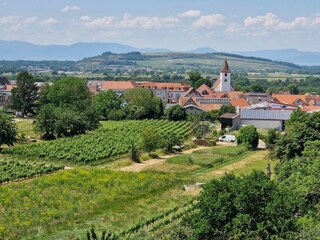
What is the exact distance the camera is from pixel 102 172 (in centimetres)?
3247

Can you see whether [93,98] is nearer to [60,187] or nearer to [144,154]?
[144,154]

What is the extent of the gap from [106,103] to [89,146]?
1068 inches

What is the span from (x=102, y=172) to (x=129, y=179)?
7.50ft

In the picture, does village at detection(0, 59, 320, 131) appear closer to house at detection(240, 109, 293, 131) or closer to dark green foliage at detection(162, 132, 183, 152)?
house at detection(240, 109, 293, 131)

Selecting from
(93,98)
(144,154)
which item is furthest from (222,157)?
(93,98)

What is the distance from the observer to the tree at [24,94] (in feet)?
228

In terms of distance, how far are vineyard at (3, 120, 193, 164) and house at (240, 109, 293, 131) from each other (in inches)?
290

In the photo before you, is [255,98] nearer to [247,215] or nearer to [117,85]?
[117,85]

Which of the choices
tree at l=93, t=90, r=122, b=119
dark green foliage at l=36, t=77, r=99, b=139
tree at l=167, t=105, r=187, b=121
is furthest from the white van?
tree at l=93, t=90, r=122, b=119

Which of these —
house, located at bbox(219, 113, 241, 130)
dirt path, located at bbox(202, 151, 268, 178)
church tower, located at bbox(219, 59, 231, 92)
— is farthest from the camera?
church tower, located at bbox(219, 59, 231, 92)

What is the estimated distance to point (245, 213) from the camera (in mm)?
17172

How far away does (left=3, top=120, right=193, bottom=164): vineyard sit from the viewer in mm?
39188

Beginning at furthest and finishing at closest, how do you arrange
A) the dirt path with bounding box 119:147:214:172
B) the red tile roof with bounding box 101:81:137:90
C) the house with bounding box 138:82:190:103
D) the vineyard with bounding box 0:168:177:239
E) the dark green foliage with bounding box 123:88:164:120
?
the red tile roof with bounding box 101:81:137:90
the house with bounding box 138:82:190:103
the dark green foliage with bounding box 123:88:164:120
the dirt path with bounding box 119:147:214:172
the vineyard with bounding box 0:168:177:239

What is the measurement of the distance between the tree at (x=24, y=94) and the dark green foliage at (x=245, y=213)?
55.7 metres
